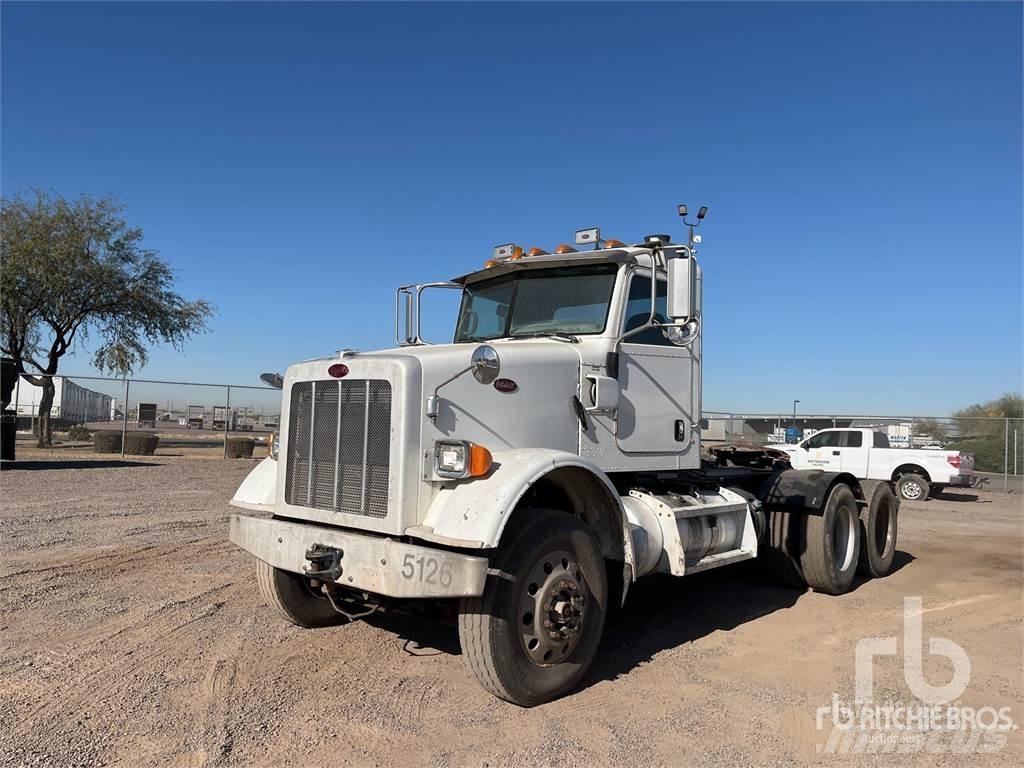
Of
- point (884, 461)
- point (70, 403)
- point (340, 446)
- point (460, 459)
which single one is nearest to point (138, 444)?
point (70, 403)

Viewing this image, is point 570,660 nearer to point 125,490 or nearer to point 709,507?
point 709,507

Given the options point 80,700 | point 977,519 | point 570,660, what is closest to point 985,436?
point 977,519

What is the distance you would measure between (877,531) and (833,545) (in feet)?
4.08

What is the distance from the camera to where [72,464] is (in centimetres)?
1636

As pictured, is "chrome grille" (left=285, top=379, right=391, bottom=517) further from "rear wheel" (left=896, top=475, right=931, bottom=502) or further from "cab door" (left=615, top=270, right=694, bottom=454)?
"rear wheel" (left=896, top=475, right=931, bottom=502)

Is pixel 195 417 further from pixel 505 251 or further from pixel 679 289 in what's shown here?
pixel 679 289

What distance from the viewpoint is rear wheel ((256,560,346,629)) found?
16.6 feet

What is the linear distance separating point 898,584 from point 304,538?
6.33 m

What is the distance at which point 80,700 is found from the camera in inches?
155

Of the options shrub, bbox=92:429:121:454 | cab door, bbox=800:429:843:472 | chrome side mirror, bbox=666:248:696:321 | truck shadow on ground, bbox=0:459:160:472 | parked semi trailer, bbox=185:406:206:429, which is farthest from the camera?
parked semi trailer, bbox=185:406:206:429

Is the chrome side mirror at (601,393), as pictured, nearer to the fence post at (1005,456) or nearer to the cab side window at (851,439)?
the cab side window at (851,439)

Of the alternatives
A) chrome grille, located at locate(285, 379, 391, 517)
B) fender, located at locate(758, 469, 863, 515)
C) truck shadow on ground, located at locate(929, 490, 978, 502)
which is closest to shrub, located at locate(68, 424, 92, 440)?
chrome grille, located at locate(285, 379, 391, 517)

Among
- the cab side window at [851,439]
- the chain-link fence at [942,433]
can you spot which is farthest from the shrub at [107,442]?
the cab side window at [851,439]

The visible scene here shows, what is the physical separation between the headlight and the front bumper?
45 cm
